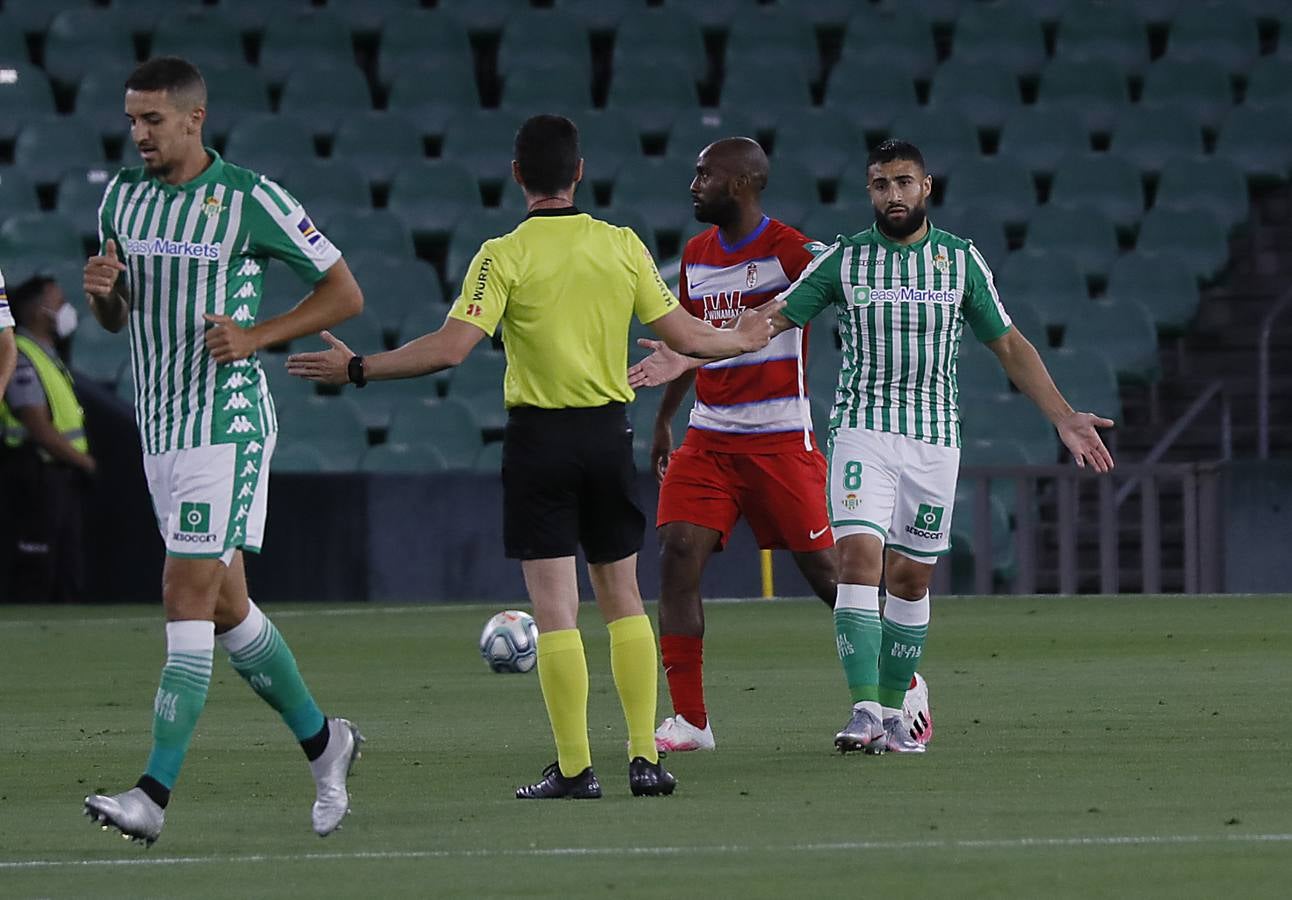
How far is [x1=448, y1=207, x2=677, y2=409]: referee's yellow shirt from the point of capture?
6.61m

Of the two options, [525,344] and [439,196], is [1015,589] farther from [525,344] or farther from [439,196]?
[525,344]

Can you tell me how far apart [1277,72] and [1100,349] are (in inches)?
142

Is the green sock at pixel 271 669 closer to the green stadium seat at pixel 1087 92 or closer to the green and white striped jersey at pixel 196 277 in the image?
the green and white striped jersey at pixel 196 277

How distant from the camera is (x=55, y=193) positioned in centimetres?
2039

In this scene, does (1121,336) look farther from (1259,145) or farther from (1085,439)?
(1085,439)

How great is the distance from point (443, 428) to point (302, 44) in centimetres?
480

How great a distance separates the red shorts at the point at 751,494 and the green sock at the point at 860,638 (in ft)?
2.00

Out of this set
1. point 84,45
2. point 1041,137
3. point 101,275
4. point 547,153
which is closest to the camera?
point 101,275

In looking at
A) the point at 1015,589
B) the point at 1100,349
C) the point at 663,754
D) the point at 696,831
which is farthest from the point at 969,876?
the point at 1100,349

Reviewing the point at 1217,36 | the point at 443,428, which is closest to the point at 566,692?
the point at 443,428

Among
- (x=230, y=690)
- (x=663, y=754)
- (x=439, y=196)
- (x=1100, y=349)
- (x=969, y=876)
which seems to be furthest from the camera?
(x=439, y=196)

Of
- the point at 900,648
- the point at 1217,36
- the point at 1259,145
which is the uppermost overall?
the point at 1217,36

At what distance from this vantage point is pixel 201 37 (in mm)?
21094

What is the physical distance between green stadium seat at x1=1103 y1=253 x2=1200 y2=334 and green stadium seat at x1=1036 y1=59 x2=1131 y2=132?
186 centimetres
